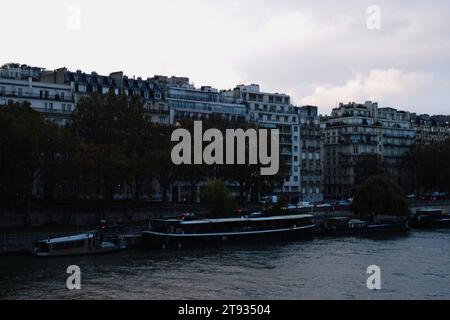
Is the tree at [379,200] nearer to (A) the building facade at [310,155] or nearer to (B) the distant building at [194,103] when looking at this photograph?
(B) the distant building at [194,103]

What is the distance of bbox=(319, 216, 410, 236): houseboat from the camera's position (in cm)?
8469

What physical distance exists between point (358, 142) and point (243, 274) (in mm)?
105300

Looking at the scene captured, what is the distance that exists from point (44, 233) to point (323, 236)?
33799mm

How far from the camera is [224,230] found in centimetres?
7319

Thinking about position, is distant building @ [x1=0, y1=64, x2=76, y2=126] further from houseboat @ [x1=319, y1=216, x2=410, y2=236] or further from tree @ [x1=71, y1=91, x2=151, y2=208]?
houseboat @ [x1=319, y1=216, x2=410, y2=236]

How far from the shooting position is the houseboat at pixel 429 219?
3925 inches

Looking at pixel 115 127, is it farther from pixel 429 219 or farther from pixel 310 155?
pixel 310 155

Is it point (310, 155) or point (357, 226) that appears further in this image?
point (310, 155)

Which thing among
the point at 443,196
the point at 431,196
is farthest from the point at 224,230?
the point at 443,196

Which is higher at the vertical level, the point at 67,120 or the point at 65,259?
the point at 67,120

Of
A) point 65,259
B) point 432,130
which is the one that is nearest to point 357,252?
point 65,259

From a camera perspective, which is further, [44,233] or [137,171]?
[137,171]
